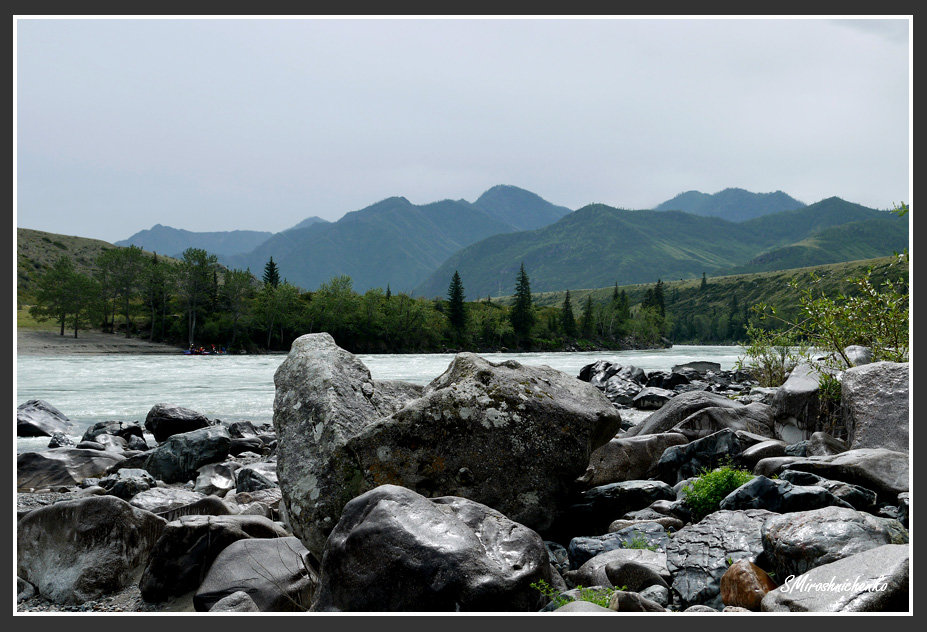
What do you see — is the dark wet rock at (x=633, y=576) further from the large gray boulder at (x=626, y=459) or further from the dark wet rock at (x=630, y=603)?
the large gray boulder at (x=626, y=459)

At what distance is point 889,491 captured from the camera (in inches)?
253

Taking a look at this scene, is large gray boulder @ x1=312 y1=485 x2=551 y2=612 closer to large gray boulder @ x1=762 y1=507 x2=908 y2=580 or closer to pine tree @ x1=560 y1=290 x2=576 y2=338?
large gray boulder @ x1=762 y1=507 x2=908 y2=580

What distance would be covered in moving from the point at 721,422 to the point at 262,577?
8.94m

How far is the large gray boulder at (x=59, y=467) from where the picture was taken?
1142 cm

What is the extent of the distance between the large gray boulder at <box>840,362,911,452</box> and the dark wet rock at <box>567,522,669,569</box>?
4327mm

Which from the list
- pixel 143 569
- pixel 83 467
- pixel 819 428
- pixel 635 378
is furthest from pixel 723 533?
pixel 635 378

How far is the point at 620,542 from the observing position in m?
5.98

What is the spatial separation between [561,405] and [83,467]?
1081 cm

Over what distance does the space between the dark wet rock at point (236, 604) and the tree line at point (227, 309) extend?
95.2 meters

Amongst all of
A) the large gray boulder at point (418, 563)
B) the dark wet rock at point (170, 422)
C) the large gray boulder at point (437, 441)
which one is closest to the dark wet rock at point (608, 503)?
the large gray boulder at point (437, 441)

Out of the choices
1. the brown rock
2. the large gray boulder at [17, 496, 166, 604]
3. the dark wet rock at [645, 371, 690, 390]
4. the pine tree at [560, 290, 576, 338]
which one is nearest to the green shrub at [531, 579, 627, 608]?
the brown rock

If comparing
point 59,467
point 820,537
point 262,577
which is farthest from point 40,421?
point 820,537

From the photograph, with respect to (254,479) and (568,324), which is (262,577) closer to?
(254,479)

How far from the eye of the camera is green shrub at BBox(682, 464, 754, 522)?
22.6ft
